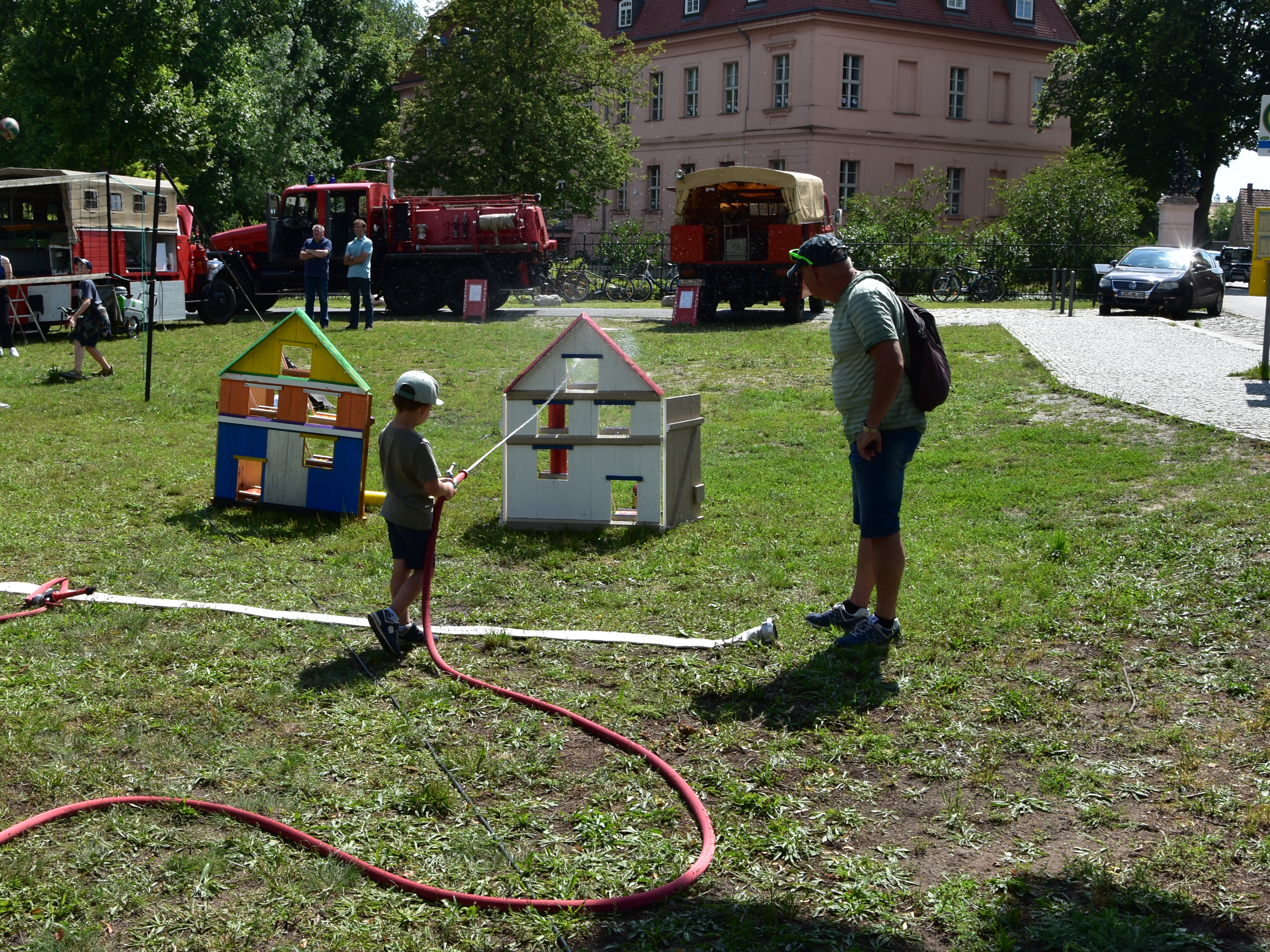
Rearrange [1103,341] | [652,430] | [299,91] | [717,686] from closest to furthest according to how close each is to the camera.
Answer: [717,686] → [652,430] → [1103,341] → [299,91]

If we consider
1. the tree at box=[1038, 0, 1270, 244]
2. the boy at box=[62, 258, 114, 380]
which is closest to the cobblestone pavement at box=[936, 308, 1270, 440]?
the boy at box=[62, 258, 114, 380]

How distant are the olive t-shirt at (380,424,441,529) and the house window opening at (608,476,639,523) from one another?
2348 millimetres

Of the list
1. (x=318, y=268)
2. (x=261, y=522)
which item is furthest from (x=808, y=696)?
(x=318, y=268)

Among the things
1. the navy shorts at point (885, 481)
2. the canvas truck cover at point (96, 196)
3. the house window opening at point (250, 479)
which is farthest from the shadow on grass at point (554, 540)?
the canvas truck cover at point (96, 196)

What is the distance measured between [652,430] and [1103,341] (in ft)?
44.6

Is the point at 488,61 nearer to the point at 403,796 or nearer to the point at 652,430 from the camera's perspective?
the point at 652,430

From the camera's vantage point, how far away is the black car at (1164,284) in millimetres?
25828

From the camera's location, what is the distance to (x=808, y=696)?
16.6 ft

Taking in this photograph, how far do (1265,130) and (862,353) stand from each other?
921 centimetres

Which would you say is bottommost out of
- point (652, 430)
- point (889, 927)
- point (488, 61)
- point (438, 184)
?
point (889, 927)

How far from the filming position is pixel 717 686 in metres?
5.14

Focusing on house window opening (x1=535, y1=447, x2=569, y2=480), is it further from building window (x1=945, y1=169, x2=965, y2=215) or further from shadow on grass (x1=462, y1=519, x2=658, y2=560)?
building window (x1=945, y1=169, x2=965, y2=215)

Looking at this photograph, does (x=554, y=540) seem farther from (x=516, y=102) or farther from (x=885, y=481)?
(x=516, y=102)

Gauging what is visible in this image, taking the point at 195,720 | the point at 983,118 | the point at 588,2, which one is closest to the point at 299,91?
the point at 588,2
